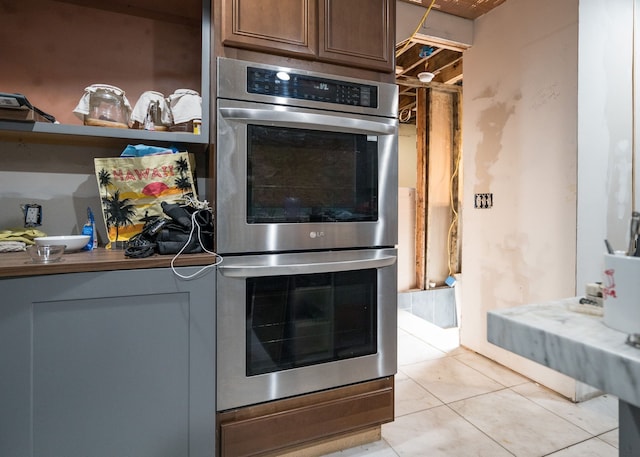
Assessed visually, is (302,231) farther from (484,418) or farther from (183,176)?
(484,418)

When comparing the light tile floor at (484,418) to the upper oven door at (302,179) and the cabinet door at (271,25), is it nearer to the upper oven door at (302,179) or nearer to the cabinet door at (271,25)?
the upper oven door at (302,179)

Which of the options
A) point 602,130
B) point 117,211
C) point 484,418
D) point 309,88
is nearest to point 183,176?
point 117,211

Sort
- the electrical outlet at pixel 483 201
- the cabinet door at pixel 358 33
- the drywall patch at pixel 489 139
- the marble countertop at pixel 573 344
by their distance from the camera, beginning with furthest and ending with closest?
the electrical outlet at pixel 483 201, the drywall patch at pixel 489 139, the cabinet door at pixel 358 33, the marble countertop at pixel 573 344

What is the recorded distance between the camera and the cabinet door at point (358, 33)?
1472 mm

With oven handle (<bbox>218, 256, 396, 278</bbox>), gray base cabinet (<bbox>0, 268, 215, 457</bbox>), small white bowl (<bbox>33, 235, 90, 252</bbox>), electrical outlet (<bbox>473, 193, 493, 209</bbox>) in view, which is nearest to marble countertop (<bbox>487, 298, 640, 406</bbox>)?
oven handle (<bbox>218, 256, 396, 278</bbox>)

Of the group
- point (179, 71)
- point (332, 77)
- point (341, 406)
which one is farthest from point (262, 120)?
point (341, 406)

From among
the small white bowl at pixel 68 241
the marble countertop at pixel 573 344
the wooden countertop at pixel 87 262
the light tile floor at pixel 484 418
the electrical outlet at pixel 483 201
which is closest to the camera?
the marble countertop at pixel 573 344

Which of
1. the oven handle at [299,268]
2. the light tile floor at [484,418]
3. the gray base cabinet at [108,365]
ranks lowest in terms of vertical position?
the light tile floor at [484,418]

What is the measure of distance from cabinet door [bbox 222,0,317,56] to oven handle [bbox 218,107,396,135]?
28cm

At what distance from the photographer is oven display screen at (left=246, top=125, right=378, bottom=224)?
136 cm

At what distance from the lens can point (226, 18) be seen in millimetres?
1309

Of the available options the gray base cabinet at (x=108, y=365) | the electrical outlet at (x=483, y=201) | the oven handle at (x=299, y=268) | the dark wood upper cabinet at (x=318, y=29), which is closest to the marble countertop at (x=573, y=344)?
the oven handle at (x=299, y=268)

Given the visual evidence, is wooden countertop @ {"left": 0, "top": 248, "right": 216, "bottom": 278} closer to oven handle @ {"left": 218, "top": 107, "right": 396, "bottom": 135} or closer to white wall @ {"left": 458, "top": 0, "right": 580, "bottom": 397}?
oven handle @ {"left": 218, "top": 107, "right": 396, "bottom": 135}

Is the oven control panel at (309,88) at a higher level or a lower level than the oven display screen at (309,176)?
higher
